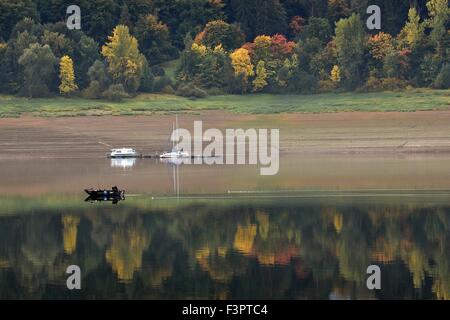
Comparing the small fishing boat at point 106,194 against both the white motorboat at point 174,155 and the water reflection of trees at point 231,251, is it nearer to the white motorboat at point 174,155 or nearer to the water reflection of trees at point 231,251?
the water reflection of trees at point 231,251

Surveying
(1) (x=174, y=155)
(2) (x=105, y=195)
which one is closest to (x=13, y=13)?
(1) (x=174, y=155)

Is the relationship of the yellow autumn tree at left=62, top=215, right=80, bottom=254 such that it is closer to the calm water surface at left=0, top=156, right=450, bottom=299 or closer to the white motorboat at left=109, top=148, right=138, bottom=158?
the calm water surface at left=0, top=156, right=450, bottom=299

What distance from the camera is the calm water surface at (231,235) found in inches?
1549

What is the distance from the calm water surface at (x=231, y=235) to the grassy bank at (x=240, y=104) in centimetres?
3381

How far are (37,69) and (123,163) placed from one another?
33436 mm

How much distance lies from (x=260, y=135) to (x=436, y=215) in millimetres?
51775

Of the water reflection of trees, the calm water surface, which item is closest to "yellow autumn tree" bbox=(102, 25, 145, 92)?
the calm water surface

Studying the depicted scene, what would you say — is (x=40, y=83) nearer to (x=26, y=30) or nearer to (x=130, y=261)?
(x=26, y=30)

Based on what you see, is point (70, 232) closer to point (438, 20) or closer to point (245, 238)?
point (245, 238)

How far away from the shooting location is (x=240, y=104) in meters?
120

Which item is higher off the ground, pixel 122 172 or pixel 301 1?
pixel 301 1

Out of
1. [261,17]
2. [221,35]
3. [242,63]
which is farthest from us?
[261,17]
